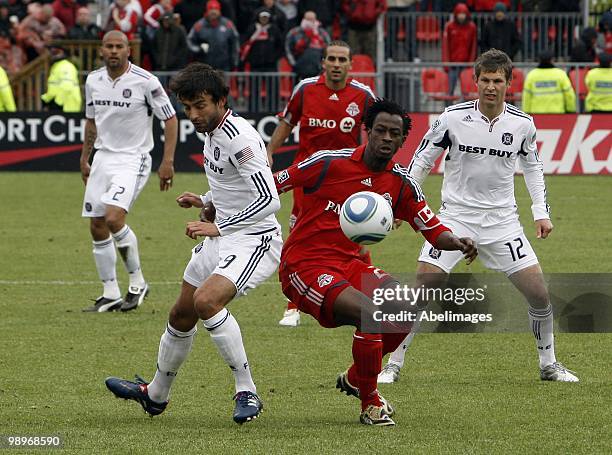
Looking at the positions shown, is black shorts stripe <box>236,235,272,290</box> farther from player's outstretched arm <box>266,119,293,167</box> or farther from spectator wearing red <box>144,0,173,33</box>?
spectator wearing red <box>144,0,173,33</box>

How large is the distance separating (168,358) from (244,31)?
64.7ft

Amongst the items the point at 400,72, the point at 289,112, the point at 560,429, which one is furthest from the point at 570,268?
the point at 400,72

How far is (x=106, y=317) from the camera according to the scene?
38.2 ft

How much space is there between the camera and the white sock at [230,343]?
24.7 ft

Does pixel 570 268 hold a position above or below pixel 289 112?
below

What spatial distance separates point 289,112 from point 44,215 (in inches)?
314

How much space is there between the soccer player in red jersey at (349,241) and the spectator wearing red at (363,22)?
1833 cm

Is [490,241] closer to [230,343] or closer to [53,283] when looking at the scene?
[230,343]

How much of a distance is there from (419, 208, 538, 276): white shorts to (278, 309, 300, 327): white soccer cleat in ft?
8.14

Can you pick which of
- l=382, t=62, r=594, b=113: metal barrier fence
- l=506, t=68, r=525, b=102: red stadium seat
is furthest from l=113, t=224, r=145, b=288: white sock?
l=506, t=68, r=525, b=102: red stadium seat

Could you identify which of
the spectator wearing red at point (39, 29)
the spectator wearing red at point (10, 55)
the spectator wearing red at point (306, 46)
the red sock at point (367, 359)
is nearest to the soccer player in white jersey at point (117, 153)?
the red sock at point (367, 359)

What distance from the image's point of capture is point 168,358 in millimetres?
7719

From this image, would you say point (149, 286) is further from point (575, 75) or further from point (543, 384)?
point (575, 75)

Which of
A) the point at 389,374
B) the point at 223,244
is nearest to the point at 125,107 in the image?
the point at 389,374
